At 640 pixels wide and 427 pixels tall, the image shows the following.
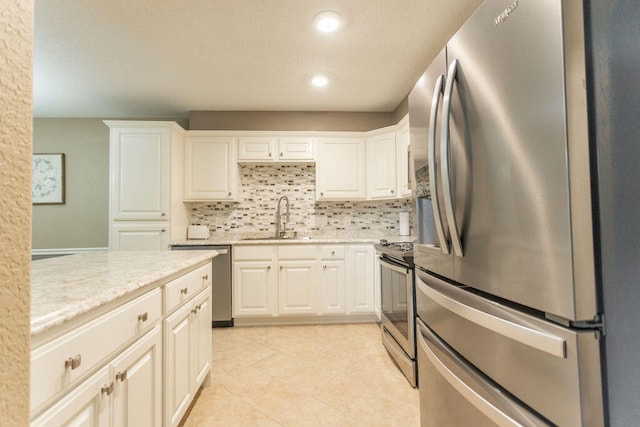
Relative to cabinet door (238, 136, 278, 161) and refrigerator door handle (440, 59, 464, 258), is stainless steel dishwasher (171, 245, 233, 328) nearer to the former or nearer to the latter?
cabinet door (238, 136, 278, 161)

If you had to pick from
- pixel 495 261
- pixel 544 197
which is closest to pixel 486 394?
pixel 495 261

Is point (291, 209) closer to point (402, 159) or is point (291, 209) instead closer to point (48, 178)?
point (402, 159)

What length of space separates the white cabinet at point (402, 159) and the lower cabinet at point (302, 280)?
71cm

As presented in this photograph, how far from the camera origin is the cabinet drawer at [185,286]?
1298 mm

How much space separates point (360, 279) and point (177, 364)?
207 cm

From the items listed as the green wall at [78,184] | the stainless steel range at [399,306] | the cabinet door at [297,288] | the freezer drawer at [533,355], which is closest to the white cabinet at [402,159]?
the stainless steel range at [399,306]

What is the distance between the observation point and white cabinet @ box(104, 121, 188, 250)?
300 cm

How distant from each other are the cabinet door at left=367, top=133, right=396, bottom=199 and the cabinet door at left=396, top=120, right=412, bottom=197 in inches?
3.7

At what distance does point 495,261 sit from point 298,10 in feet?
6.37

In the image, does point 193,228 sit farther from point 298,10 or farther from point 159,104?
point 298,10

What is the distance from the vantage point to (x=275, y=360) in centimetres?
230

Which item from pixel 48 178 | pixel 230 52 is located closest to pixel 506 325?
pixel 230 52

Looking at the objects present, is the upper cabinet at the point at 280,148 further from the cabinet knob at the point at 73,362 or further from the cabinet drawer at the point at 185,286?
the cabinet knob at the point at 73,362

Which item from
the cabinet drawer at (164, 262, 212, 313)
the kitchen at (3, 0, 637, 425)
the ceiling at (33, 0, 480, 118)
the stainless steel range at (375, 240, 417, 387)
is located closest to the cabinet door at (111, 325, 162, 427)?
the cabinet drawer at (164, 262, 212, 313)
